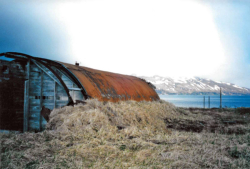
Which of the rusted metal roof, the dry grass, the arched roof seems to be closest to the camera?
the dry grass

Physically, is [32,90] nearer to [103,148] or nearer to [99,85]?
[99,85]

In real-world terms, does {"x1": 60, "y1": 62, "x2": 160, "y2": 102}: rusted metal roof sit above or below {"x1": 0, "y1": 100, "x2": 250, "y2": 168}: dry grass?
above

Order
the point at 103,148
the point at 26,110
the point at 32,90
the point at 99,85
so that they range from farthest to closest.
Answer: the point at 99,85
the point at 32,90
the point at 26,110
the point at 103,148

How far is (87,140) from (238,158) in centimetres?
394

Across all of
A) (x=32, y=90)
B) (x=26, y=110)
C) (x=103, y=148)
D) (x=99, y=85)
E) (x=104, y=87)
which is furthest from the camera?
(x=104, y=87)

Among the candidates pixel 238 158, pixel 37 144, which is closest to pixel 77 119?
pixel 37 144

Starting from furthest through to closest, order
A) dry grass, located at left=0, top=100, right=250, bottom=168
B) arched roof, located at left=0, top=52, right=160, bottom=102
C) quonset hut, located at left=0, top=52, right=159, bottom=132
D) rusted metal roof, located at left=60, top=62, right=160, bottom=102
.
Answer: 1. rusted metal roof, located at left=60, top=62, right=160, bottom=102
2. arched roof, located at left=0, top=52, right=160, bottom=102
3. quonset hut, located at left=0, top=52, right=159, bottom=132
4. dry grass, located at left=0, top=100, right=250, bottom=168

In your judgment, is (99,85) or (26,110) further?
(99,85)

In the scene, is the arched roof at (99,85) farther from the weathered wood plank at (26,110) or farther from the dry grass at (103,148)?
the dry grass at (103,148)

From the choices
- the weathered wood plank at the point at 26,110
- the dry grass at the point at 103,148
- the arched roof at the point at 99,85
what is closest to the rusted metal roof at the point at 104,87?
the arched roof at the point at 99,85

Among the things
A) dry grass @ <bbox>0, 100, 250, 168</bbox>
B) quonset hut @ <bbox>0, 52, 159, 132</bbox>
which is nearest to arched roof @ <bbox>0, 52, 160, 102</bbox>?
quonset hut @ <bbox>0, 52, 159, 132</bbox>

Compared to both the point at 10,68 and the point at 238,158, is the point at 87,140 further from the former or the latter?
the point at 10,68

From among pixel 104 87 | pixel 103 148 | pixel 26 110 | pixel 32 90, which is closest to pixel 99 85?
pixel 104 87

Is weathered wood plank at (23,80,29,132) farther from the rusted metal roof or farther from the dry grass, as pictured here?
the dry grass
